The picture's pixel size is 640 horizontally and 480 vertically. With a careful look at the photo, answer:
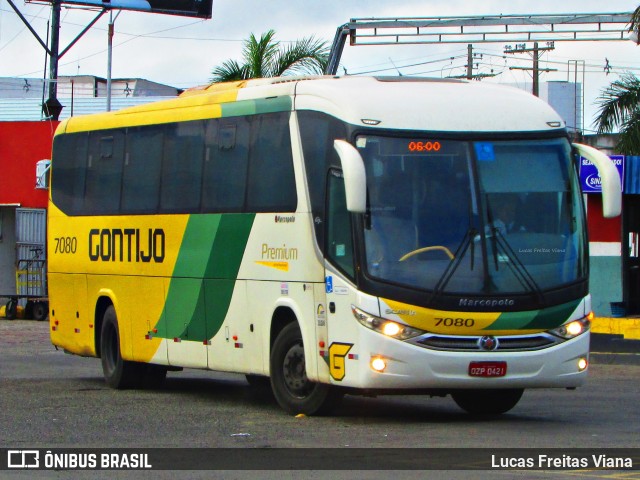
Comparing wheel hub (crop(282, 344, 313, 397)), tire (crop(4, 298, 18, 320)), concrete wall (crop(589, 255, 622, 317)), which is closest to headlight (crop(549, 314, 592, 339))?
wheel hub (crop(282, 344, 313, 397))

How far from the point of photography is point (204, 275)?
49.5 feet

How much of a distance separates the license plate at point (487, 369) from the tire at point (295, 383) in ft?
5.08

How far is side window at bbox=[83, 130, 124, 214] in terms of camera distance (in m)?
17.2

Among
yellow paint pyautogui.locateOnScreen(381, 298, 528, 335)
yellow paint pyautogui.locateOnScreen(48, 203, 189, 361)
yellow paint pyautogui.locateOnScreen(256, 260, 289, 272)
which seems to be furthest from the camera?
yellow paint pyautogui.locateOnScreen(48, 203, 189, 361)

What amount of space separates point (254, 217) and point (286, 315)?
113 centimetres

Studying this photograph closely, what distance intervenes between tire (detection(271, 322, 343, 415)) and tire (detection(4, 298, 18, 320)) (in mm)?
23217

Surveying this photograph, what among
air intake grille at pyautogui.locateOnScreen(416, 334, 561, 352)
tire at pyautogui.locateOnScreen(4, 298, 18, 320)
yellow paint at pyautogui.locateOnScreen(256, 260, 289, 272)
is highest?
yellow paint at pyautogui.locateOnScreen(256, 260, 289, 272)

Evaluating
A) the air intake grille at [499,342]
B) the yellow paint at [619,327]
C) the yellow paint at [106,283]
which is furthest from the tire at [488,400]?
the yellow paint at [619,327]

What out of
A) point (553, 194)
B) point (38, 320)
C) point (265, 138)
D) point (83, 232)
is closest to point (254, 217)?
point (265, 138)

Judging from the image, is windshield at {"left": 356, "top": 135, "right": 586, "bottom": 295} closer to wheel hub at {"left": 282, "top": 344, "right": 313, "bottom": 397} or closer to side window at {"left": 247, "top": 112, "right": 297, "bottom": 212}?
side window at {"left": 247, "top": 112, "right": 297, "bottom": 212}

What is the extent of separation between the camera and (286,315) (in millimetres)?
13695

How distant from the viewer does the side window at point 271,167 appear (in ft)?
44.1

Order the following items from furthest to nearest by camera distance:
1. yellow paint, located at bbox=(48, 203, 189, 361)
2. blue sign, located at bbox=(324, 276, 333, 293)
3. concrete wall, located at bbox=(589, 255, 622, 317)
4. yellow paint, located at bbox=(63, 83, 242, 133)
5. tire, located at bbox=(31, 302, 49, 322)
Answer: tire, located at bbox=(31, 302, 49, 322), concrete wall, located at bbox=(589, 255, 622, 317), yellow paint, located at bbox=(48, 203, 189, 361), yellow paint, located at bbox=(63, 83, 242, 133), blue sign, located at bbox=(324, 276, 333, 293)

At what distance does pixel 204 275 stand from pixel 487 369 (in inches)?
166
